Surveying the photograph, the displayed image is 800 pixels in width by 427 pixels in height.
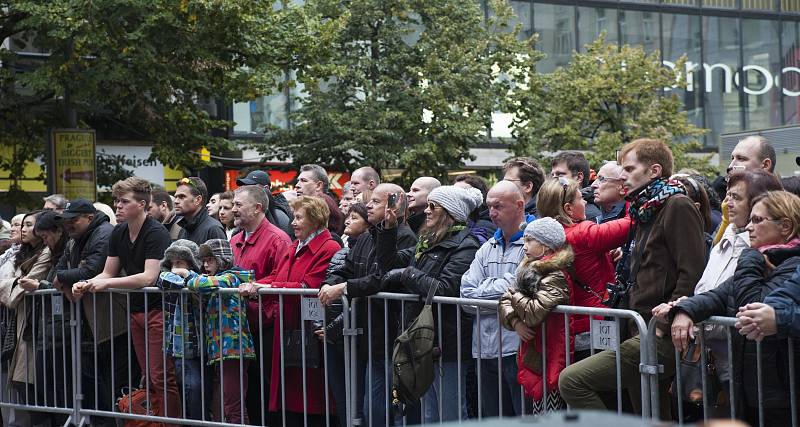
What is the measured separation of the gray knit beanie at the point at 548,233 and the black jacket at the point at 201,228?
350 centimetres

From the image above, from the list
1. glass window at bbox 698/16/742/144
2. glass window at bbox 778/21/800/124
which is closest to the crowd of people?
glass window at bbox 698/16/742/144

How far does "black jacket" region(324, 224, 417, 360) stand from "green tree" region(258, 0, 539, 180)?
17.3 meters

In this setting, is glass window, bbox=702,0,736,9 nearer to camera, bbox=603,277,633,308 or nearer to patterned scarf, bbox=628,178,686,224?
camera, bbox=603,277,633,308

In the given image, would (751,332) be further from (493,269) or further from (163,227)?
(163,227)

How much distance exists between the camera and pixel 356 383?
8.00 m

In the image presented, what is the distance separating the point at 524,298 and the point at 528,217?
3.30 ft

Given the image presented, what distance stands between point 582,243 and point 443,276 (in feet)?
3.66

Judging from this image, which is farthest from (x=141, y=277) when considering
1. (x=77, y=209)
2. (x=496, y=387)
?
(x=496, y=387)

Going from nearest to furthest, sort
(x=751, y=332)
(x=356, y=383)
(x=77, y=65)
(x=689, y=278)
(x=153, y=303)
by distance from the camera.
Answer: (x=751, y=332), (x=689, y=278), (x=356, y=383), (x=153, y=303), (x=77, y=65)

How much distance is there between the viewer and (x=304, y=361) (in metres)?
8.12

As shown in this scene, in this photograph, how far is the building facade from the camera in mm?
37156

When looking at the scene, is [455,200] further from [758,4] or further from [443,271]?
[758,4]

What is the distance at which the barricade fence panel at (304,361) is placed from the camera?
20.1 feet

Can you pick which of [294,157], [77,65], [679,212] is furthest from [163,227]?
[294,157]
